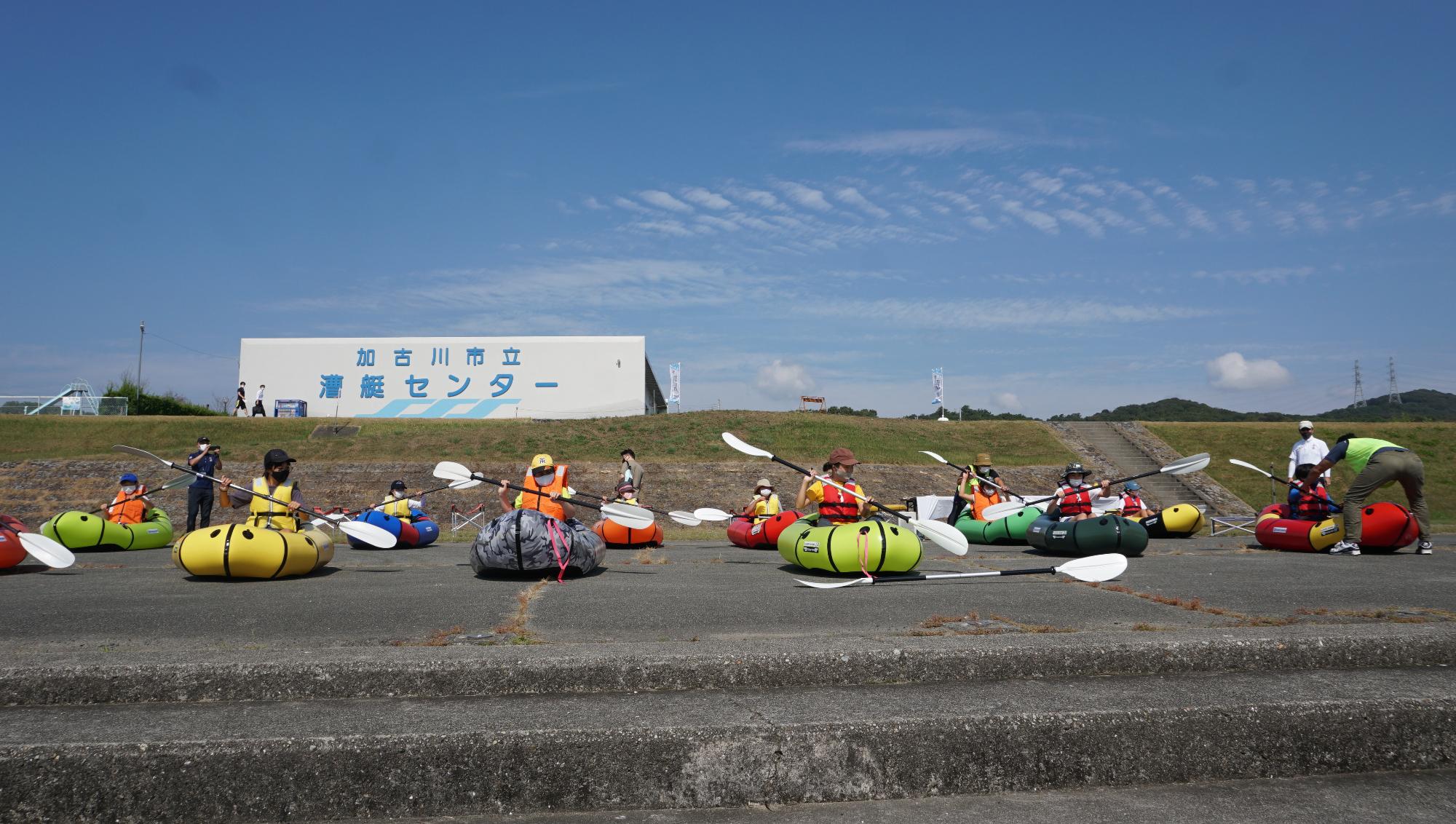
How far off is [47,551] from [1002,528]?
45.6 ft

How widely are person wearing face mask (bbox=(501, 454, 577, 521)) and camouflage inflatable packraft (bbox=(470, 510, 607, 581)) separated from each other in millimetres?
1303

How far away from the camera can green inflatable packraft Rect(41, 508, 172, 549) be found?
521 inches

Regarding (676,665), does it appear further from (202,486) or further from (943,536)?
(202,486)

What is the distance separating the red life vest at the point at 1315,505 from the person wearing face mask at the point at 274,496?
47.7 feet

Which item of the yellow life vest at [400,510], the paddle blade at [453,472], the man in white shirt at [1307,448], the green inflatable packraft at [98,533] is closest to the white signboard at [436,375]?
the yellow life vest at [400,510]

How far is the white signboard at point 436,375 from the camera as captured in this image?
42812 mm

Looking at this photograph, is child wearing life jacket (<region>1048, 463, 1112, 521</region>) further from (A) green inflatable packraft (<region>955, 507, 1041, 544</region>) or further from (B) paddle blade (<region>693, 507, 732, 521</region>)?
(B) paddle blade (<region>693, 507, 732, 521</region>)

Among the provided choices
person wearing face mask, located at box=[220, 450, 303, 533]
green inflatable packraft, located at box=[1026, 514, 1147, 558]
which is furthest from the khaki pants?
person wearing face mask, located at box=[220, 450, 303, 533]

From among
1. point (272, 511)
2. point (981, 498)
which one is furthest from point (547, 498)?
point (981, 498)

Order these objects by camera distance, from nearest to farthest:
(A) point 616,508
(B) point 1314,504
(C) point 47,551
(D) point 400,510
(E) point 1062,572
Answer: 1. (E) point 1062,572
2. (C) point 47,551
3. (A) point 616,508
4. (B) point 1314,504
5. (D) point 400,510

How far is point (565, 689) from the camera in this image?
→ 443cm

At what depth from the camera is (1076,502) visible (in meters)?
13.7

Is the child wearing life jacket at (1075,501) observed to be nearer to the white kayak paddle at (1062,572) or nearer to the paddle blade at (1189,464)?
the paddle blade at (1189,464)

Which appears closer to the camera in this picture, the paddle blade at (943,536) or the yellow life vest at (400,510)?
the paddle blade at (943,536)
